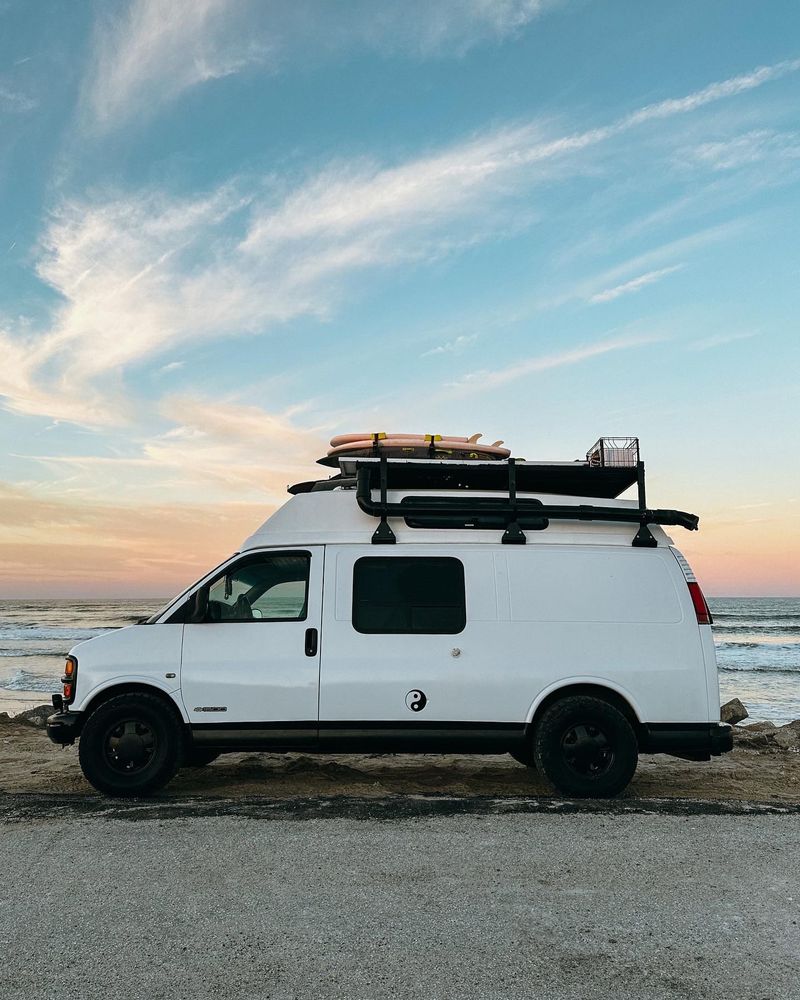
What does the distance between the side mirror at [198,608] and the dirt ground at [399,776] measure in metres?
1.40

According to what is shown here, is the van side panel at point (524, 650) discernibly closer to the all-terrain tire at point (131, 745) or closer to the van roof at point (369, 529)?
the van roof at point (369, 529)

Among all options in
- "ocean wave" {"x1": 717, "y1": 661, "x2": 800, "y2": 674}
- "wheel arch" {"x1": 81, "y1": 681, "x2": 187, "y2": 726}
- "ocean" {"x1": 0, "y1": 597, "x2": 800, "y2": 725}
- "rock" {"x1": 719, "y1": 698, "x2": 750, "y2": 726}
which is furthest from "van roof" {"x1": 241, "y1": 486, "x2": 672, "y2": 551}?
"ocean wave" {"x1": 717, "y1": 661, "x2": 800, "y2": 674}

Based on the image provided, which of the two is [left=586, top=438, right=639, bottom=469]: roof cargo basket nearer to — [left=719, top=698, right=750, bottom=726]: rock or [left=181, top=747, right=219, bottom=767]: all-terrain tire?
[left=181, top=747, right=219, bottom=767]: all-terrain tire

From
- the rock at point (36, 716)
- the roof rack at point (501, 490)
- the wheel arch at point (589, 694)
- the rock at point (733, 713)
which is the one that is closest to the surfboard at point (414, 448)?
the roof rack at point (501, 490)

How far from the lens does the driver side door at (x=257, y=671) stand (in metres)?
6.20

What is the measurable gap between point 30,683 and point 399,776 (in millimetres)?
15390

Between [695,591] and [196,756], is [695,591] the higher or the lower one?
the higher one

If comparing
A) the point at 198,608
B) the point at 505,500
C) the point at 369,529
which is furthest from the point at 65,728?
the point at 505,500

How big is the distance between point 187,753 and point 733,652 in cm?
2594

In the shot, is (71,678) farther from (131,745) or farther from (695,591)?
(695,591)

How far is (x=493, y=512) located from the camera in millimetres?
6500

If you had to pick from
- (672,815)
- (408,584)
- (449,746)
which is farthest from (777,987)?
(408,584)

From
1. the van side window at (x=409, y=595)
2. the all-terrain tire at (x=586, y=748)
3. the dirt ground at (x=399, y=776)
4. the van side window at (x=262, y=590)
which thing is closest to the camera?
the all-terrain tire at (x=586, y=748)

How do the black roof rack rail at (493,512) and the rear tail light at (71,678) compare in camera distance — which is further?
the black roof rack rail at (493,512)
